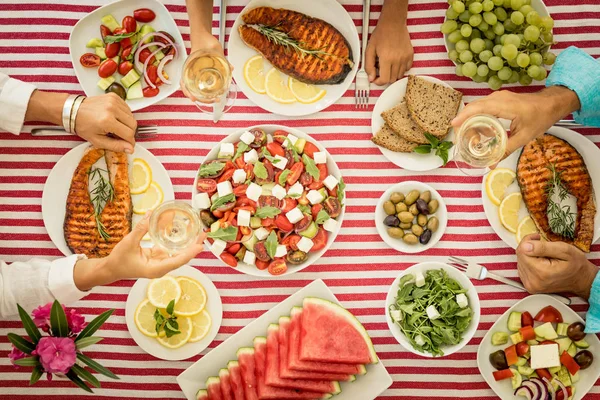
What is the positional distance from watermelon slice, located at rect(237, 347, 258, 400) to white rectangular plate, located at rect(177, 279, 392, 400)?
50mm

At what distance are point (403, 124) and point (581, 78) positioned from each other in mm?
723

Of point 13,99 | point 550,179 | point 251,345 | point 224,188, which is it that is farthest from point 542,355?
point 13,99

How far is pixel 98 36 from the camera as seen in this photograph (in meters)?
2.54

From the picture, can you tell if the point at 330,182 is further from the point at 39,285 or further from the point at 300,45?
the point at 39,285

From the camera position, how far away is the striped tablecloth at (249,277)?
2572mm

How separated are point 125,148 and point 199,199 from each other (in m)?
0.38

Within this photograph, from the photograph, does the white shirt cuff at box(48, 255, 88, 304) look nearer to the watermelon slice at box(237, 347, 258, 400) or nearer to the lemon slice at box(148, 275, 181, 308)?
the lemon slice at box(148, 275, 181, 308)

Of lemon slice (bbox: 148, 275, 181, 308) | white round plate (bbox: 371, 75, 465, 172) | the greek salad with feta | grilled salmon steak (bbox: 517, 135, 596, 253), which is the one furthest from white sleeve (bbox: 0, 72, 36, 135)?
the greek salad with feta

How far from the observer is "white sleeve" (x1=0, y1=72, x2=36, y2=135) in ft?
7.88

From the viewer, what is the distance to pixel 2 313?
237 centimetres

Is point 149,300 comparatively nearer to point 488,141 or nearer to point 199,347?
point 199,347

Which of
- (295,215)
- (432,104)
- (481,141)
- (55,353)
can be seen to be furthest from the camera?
(432,104)

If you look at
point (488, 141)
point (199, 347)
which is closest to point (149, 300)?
point (199, 347)

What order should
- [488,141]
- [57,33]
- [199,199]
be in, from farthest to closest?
[57,33]
[199,199]
[488,141]
